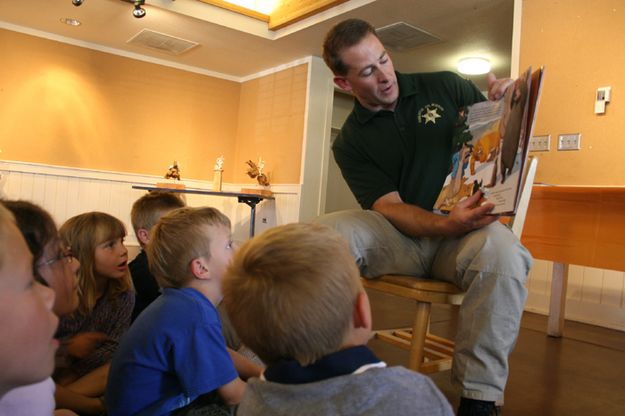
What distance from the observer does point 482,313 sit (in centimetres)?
115

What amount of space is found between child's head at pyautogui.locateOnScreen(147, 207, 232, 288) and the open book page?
652 mm

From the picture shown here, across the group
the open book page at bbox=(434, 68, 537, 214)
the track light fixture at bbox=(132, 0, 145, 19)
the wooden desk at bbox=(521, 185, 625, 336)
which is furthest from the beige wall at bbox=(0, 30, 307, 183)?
the open book page at bbox=(434, 68, 537, 214)

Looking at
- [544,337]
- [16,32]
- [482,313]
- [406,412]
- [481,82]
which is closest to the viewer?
[406,412]

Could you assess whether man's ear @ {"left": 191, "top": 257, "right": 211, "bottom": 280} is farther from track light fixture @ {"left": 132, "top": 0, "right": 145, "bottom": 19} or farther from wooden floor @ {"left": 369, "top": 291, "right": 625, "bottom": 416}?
track light fixture @ {"left": 132, "top": 0, "right": 145, "bottom": 19}

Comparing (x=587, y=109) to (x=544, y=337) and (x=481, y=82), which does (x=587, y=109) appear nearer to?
(x=544, y=337)

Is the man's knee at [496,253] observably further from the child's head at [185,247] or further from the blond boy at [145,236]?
the blond boy at [145,236]

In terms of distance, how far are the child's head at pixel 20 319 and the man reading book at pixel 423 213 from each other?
0.87 meters

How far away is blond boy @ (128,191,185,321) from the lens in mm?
1671

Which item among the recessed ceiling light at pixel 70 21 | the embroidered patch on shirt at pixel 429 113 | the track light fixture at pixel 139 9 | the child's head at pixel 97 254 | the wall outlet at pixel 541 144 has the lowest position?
the child's head at pixel 97 254

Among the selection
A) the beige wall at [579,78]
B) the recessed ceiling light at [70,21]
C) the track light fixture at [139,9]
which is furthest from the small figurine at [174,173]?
the beige wall at [579,78]

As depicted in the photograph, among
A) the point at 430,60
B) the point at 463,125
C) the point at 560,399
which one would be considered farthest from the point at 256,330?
the point at 430,60

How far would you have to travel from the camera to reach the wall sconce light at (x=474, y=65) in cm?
533

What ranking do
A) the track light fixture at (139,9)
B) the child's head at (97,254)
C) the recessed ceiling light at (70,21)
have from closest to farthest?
the child's head at (97,254) < the track light fixture at (139,9) < the recessed ceiling light at (70,21)

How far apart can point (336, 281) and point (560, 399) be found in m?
1.34
